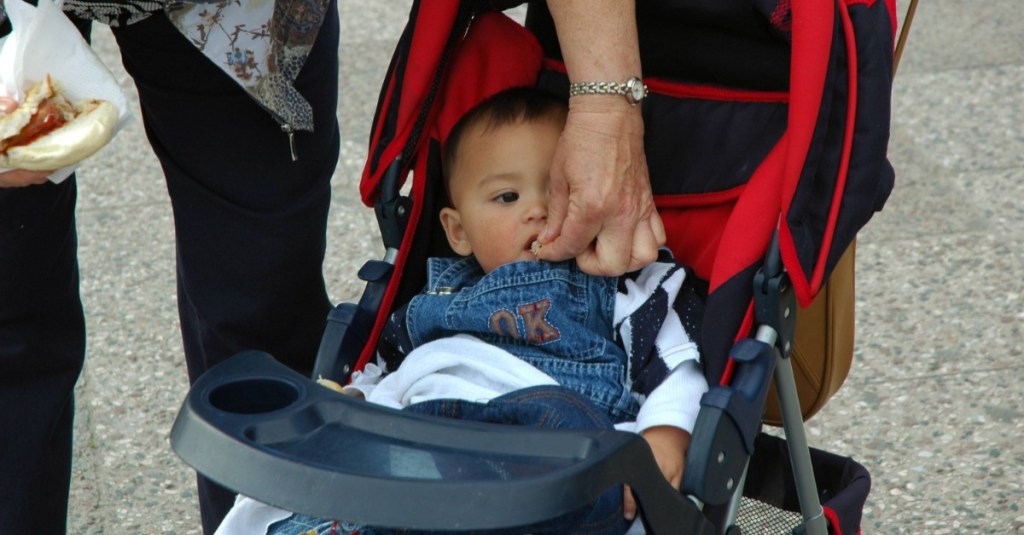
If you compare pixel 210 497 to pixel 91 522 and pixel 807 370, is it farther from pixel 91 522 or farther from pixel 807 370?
pixel 807 370

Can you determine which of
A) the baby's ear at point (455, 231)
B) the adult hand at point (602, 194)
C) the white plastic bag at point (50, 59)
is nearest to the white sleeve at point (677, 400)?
the adult hand at point (602, 194)

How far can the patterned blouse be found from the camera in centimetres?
190

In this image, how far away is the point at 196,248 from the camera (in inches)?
87.2

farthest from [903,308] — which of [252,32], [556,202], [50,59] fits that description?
[50,59]

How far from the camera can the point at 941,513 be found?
103 inches

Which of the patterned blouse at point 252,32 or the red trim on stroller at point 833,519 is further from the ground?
the patterned blouse at point 252,32

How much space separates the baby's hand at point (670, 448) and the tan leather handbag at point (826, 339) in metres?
0.31

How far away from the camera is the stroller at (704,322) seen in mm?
1425

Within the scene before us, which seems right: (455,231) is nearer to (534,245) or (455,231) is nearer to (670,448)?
(534,245)

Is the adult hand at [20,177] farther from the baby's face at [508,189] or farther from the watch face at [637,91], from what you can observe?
the watch face at [637,91]

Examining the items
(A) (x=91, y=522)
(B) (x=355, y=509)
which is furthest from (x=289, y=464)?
(A) (x=91, y=522)

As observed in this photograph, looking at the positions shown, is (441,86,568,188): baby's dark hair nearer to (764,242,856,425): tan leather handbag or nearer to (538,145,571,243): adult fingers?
(538,145,571,243): adult fingers

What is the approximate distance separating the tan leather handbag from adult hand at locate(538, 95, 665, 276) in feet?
0.88

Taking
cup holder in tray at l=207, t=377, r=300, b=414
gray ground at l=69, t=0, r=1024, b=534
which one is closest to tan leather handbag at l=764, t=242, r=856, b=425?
gray ground at l=69, t=0, r=1024, b=534
